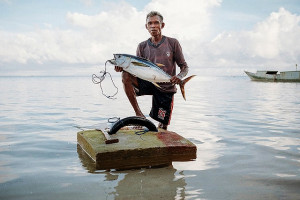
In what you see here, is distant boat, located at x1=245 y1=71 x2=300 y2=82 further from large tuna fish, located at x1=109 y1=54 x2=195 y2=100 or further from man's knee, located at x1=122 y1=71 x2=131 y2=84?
large tuna fish, located at x1=109 y1=54 x2=195 y2=100

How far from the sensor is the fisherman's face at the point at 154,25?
486cm

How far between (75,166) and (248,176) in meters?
2.13

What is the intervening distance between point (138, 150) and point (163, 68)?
1959 millimetres

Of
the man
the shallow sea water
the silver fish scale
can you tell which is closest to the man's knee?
the man

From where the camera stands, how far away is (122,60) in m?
4.22

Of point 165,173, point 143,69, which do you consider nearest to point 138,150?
point 165,173

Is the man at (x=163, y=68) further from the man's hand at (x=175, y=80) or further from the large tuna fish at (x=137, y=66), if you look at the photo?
the large tuna fish at (x=137, y=66)

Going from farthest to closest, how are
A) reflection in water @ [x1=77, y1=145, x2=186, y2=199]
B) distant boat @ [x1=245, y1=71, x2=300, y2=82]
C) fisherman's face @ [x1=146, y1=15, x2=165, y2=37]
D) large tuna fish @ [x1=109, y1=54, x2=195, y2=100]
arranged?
distant boat @ [x1=245, y1=71, x2=300, y2=82]
fisherman's face @ [x1=146, y1=15, x2=165, y2=37]
large tuna fish @ [x1=109, y1=54, x2=195, y2=100]
reflection in water @ [x1=77, y1=145, x2=186, y2=199]

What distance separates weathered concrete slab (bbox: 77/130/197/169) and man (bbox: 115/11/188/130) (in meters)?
1.09

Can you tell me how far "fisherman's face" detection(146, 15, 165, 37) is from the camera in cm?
486

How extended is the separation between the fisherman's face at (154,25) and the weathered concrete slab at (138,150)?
187 centimetres

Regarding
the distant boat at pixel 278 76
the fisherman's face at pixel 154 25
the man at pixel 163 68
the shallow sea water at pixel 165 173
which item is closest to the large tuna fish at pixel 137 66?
the man at pixel 163 68

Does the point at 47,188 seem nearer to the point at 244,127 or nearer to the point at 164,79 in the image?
the point at 164,79

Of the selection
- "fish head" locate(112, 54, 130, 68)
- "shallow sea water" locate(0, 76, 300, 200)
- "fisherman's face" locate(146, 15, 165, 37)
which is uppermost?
"fisherman's face" locate(146, 15, 165, 37)
